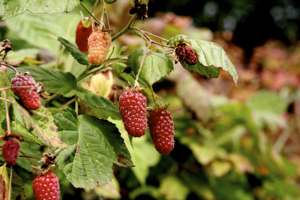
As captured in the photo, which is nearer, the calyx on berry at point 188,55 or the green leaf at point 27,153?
the calyx on berry at point 188,55

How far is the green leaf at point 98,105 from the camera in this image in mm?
733

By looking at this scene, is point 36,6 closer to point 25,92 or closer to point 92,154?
point 25,92

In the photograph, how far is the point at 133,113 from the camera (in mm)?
616

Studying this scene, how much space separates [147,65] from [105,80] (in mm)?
300

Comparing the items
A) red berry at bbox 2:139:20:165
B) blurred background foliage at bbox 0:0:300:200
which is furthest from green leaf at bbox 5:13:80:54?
red berry at bbox 2:139:20:165

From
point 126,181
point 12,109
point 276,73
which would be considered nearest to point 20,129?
point 12,109

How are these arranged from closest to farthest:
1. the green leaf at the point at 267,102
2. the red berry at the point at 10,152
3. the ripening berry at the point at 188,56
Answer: the red berry at the point at 10,152
the ripening berry at the point at 188,56
the green leaf at the point at 267,102

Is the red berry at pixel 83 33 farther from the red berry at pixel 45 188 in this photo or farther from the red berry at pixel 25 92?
the red berry at pixel 45 188

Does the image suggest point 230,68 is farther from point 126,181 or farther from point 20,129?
point 126,181

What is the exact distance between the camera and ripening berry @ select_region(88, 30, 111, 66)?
647mm

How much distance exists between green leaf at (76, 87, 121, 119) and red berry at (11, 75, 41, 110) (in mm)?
217

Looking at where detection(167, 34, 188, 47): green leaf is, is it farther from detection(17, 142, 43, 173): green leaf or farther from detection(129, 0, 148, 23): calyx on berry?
detection(17, 142, 43, 173): green leaf

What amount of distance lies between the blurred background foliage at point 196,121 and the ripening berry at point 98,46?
12cm

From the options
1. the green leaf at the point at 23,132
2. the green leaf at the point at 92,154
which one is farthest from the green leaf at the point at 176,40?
the green leaf at the point at 23,132
